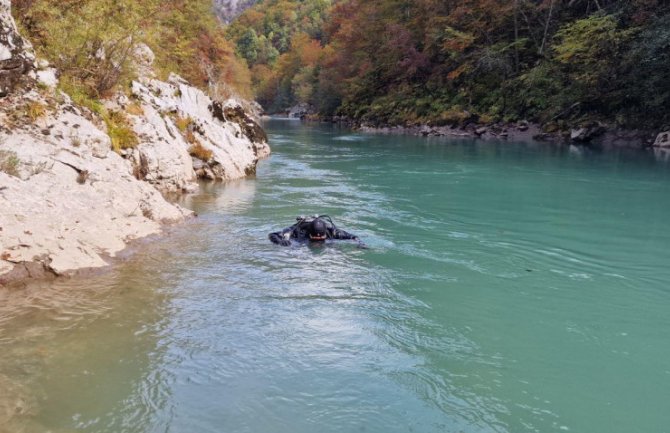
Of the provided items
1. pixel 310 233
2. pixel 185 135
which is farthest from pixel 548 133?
pixel 310 233

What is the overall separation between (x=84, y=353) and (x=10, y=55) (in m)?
7.04

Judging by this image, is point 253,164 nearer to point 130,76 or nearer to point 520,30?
point 130,76

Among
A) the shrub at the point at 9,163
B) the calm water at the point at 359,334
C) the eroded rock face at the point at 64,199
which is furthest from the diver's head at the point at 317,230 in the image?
the shrub at the point at 9,163

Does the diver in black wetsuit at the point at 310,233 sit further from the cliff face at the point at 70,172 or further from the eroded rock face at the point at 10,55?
the eroded rock face at the point at 10,55

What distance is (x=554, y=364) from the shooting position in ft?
16.6

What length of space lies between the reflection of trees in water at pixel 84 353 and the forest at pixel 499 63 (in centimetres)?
2674

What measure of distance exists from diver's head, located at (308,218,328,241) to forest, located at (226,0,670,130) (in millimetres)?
23285

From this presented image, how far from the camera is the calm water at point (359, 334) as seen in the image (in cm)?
421

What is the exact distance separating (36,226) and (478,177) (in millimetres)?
13470

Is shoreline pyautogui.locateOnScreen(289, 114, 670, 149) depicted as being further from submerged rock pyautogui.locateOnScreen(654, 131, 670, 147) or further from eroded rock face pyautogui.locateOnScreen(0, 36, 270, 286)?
eroded rock face pyautogui.locateOnScreen(0, 36, 270, 286)

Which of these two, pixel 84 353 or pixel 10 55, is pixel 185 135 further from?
pixel 84 353

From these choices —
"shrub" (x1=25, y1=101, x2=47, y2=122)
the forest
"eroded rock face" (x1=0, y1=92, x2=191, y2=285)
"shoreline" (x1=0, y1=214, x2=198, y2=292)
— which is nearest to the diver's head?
"shoreline" (x1=0, y1=214, x2=198, y2=292)

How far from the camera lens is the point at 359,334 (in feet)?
18.5

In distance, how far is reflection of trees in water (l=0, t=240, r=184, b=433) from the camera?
13.4ft
